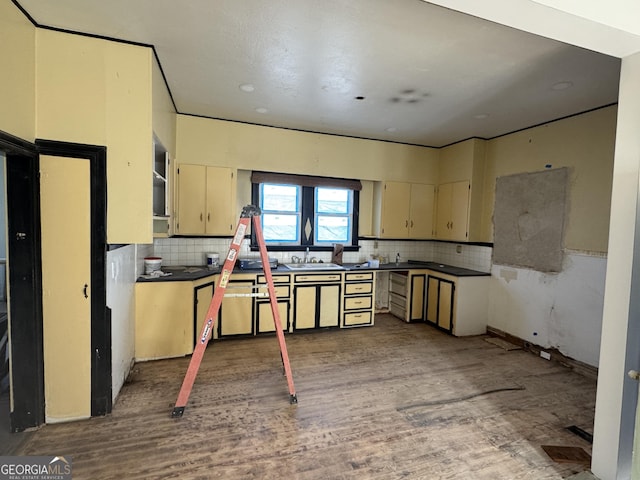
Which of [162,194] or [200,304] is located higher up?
[162,194]

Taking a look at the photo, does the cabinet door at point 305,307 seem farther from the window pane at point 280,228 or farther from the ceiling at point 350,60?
the ceiling at point 350,60

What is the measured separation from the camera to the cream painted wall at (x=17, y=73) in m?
1.72

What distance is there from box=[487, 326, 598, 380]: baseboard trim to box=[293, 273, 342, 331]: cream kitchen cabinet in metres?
2.16

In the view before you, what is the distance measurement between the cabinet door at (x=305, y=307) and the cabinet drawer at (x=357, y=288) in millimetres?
468

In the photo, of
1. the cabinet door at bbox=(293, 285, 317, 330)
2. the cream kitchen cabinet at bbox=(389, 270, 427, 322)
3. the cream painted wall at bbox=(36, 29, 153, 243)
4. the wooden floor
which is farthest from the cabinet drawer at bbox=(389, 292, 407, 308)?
the cream painted wall at bbox=(36, 29, 153, 243)

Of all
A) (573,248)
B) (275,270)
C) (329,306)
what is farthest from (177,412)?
(573,248)

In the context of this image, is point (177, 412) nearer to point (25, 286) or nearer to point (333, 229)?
point (25, 286)

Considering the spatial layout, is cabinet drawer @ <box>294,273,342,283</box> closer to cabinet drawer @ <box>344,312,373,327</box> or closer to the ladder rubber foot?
cabinet drawer @ <box>344,312,373,327</box>

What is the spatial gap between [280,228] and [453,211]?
2589 mm

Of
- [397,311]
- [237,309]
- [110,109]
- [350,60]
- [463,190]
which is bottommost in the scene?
[397,311]

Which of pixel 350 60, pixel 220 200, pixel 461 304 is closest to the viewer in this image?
pixel 350 60

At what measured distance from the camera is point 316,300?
417 cm

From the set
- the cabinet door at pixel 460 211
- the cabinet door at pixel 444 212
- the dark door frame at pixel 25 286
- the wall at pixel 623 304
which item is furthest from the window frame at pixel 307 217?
the wall at pixel 623 304

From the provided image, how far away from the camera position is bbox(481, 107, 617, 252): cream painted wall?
311 centimetres
